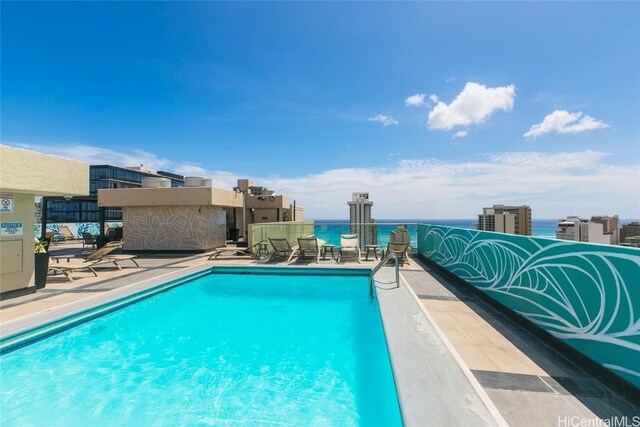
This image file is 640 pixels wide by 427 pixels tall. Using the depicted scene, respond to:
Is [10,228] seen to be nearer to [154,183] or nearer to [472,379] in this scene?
[472,379]

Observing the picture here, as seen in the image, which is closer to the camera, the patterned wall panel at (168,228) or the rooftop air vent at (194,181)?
the patterned wall panel at (168,228)

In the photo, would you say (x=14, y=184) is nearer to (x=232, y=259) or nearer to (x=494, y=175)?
(x=232, y=259)

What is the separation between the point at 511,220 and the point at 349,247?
1888 centimetres

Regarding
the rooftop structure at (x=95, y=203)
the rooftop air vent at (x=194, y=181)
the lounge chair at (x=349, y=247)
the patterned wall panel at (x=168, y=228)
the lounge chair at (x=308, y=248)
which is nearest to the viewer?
the lounge chair at (x=349, y=247)

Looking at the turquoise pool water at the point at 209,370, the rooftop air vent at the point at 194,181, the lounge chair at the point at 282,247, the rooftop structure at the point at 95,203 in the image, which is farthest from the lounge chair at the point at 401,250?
the rooftop structure at the point at 95,203

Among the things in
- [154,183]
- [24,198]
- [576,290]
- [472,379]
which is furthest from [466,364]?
[154,183]

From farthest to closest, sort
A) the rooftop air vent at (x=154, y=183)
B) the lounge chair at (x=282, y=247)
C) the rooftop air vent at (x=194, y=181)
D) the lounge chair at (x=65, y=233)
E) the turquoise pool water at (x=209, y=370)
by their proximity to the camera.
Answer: the lounge chair at (x=65, y=233), the rooftop air vent at (x=194, y=181), the rooftop air vent at (x=154, y=183), the lounge chair at (x=282, y=247), the turquoise pool water at (x=209, y=370)

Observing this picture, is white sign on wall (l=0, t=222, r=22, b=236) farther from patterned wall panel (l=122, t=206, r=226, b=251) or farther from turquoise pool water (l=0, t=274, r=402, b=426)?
patterned wall panel (l=122, t=206, r=226, b=251)

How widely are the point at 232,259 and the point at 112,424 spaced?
8.09m

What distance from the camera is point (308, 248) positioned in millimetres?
10328

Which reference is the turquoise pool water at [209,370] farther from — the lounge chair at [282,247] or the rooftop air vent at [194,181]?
the rooftop air vent at [194,181]

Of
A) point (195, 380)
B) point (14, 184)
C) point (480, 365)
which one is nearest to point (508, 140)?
point (480, 365)

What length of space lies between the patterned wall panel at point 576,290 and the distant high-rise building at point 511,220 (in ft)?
66.1

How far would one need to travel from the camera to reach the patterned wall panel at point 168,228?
45.0 feet
